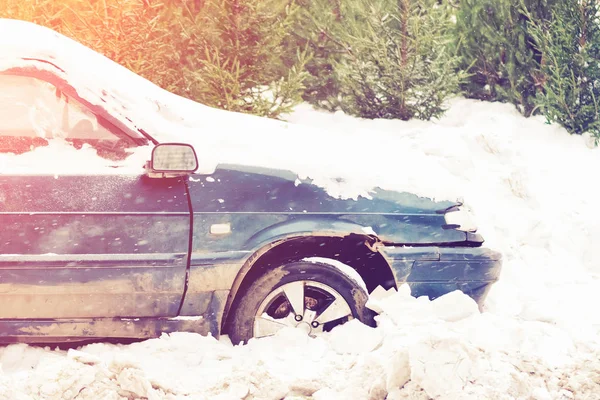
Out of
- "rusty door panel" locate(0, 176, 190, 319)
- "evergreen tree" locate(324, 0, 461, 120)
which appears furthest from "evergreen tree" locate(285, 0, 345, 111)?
"rusty door panel" locate(0, 176, 190, 319)

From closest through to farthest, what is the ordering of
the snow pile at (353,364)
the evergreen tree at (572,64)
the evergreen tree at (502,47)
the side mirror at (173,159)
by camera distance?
the snow pile at (353,364) < the side mirror at (173,159) < the evergreen tree at (572,64) < the evergreen tree at (502,47)

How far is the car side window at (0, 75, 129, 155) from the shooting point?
3.64 metres

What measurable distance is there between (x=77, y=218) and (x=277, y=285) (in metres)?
1.12

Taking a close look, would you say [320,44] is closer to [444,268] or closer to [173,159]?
[444,268]

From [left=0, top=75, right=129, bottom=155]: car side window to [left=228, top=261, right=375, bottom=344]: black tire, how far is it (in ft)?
3.51

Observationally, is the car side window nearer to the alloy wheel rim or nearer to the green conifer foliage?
the alloy wheel rim

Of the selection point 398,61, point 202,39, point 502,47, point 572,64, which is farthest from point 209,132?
point 502,47

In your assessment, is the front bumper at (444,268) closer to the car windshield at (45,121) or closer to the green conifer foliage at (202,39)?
the car windshield at (45,121)

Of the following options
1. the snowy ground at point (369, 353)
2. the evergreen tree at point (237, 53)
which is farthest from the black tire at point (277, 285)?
the evergreen tree at point (237, 53)

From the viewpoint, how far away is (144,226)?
3627mm

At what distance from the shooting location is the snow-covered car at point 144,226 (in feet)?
11.7

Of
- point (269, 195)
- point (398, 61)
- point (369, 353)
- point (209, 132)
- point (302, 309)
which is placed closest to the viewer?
point (369, 353)

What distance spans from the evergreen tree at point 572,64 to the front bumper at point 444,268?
5166 millimetres

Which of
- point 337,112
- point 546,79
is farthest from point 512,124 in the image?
point 337,112
